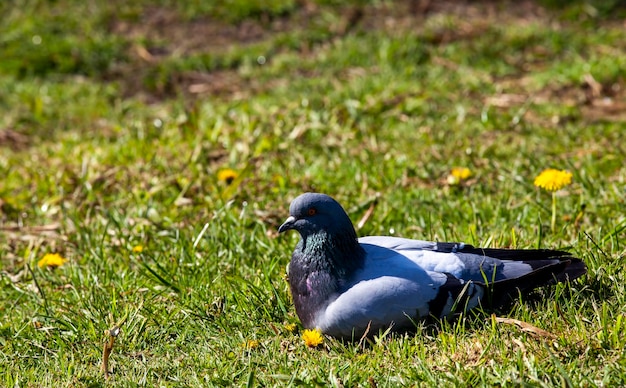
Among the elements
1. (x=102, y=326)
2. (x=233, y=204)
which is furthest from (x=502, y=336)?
(x=233, y=204)

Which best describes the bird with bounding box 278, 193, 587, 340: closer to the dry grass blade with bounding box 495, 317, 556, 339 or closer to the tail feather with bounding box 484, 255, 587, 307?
the tail feather with bounding box 484, 255, 587, 307

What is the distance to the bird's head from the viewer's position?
3367 millimetres

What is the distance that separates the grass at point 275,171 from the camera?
10.5 feet

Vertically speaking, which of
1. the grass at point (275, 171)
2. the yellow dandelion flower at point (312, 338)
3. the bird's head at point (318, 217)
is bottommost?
the grass at point (275, 171)

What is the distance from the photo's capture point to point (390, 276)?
128 inches

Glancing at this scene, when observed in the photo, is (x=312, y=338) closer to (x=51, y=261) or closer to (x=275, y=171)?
(x=51, y=261)

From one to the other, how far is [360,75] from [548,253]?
3990mm

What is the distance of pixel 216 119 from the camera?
627 centimetres

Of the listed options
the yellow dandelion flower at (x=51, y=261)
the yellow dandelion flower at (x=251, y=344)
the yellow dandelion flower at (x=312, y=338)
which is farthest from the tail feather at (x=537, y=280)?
the yellow dandelion flower at (x=51, y=261)

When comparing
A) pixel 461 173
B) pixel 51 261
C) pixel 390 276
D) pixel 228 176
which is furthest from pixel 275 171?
pixel 390 276

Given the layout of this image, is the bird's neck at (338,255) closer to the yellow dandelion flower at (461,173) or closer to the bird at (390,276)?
the bird at (390,276)

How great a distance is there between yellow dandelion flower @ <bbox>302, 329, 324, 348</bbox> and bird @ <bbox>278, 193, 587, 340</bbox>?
0.03 meters

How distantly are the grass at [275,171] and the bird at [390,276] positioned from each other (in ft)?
0.32

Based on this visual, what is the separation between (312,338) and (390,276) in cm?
38
